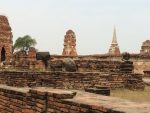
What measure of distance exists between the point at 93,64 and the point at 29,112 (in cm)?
770

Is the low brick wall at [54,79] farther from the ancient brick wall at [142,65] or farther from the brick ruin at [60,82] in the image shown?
the ancient brick wall at [142,65]

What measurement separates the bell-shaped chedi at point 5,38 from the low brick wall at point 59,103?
48.5 ft

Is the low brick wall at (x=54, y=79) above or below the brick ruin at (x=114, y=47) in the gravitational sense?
A: below

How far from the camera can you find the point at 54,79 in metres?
10.4

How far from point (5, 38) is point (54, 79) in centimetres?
1218

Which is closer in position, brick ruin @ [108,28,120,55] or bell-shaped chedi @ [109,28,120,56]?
brick ruin @ [108,28,120,55]

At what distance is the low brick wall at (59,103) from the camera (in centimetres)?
481

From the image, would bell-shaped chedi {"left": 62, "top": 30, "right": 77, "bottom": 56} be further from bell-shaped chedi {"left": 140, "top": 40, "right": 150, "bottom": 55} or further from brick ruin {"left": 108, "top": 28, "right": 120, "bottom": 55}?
bell-shaped chedi {"left": 140, "top": 40, "right": 150, "bottom": 55}

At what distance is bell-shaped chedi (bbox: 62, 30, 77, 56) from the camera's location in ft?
89.4

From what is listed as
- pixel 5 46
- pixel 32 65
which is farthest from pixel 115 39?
pixel 32 65

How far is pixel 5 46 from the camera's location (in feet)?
72.0

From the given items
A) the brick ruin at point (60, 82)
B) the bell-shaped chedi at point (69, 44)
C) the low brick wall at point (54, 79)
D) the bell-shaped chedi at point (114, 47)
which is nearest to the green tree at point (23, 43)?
the bell-shaped chedi at point (114, 47)

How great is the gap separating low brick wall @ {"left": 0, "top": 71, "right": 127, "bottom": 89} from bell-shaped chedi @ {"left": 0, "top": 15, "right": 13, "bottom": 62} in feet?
36.8

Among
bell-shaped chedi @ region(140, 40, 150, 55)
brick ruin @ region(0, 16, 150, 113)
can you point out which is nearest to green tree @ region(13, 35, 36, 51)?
bell-shaped chedi @ region(140, 40, 150, 55)
